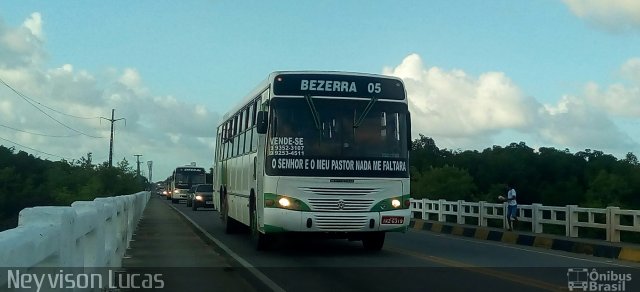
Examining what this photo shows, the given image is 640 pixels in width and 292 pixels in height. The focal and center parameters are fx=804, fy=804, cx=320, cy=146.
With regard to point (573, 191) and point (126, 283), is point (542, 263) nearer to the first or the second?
point (126, 283)

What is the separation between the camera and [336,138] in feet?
48.8

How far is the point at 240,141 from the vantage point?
19.6 metres

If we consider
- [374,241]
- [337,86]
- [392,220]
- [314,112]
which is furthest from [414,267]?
[337,86]

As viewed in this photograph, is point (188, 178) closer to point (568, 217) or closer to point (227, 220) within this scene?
point (227, 220)

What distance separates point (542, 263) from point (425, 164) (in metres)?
88.5

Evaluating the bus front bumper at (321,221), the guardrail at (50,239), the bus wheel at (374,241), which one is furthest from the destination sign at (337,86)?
the guardrail at (50,239)

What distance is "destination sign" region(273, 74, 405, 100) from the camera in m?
14.9

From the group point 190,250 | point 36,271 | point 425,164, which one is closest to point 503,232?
point 190,250

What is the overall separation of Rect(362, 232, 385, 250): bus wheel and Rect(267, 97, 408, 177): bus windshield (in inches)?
71.3

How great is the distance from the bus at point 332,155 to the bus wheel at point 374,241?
88 cm

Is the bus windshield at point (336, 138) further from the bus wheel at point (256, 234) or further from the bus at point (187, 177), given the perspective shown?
the bus at point (187, 177)

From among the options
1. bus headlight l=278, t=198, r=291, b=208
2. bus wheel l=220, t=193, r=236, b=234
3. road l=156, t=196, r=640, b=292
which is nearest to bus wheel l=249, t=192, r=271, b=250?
road l=156, t=196, r=640, b=292

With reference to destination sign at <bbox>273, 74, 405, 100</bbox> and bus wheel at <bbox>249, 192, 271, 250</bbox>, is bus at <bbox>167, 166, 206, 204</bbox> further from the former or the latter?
destination sign at <bbox>273, 74, 405, 100</bbox>

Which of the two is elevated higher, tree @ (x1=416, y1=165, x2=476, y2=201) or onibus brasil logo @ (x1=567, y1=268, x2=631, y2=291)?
tree @ (x1=416, y1=165, x2=476, y2=201)
